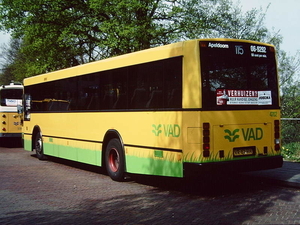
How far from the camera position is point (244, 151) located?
906 centimetres

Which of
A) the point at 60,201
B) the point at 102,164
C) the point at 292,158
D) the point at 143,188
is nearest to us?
the point at 60,201

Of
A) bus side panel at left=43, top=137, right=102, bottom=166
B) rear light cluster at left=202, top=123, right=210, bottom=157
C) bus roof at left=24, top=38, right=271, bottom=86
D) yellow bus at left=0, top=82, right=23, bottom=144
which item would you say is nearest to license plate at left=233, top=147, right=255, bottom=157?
rear light cluster at left=202, top=123, right=210, bottom=157

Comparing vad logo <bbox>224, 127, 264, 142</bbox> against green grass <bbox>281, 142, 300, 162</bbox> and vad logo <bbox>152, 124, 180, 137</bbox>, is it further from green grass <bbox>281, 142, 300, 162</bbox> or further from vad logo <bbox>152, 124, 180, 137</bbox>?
green grass <bbox>281, 142, 300, 162</bbox>

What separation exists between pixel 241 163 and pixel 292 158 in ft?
17.6

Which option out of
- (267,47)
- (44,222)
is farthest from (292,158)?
(44,222)

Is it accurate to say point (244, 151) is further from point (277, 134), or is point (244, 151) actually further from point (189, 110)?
point (189, 110)

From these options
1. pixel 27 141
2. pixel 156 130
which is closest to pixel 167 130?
pixel 156 130

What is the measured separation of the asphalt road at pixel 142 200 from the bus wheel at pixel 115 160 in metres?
0.24

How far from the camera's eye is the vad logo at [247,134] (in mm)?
8836

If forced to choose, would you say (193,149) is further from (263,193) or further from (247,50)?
(247,50)

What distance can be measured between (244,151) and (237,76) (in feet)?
4.92

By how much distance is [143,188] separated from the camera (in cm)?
985

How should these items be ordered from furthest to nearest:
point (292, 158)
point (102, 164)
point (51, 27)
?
point (51, 27) → point (292, 158) → point (102, 164)

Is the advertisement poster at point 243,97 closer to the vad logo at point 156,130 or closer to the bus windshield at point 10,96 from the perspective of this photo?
the vad logo at point 156,130
